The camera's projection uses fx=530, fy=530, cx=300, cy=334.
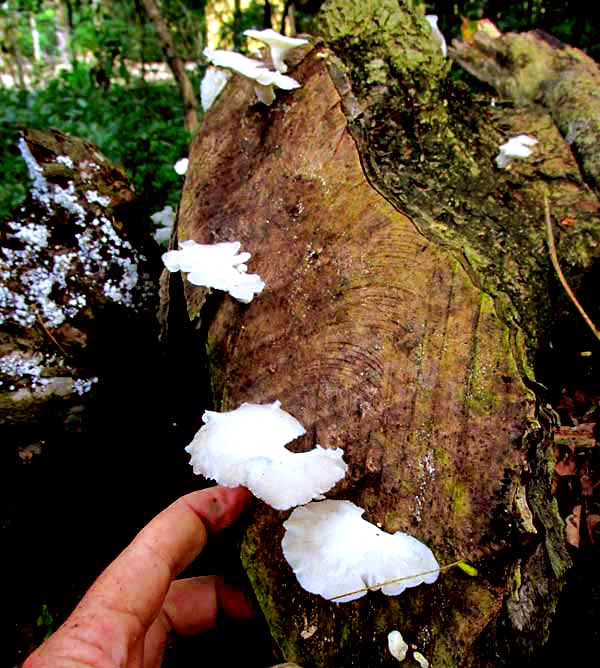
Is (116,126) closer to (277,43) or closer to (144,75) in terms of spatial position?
(144,75)

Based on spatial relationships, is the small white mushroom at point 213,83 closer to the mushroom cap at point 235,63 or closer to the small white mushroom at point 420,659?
the mushroom cap at point 235,63

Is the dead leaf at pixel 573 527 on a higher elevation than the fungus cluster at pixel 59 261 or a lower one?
lower

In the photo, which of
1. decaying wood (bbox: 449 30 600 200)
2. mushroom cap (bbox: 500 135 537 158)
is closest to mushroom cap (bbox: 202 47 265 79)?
mushroom cap (bbox: 500 135 537 158)

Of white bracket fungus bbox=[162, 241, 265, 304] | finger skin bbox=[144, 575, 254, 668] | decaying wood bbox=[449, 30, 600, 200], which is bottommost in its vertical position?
finger skin bbox=[144, 575, 254, 668]

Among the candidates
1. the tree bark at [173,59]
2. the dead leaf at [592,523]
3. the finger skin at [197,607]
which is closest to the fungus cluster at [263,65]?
the finger skin at [197,607]

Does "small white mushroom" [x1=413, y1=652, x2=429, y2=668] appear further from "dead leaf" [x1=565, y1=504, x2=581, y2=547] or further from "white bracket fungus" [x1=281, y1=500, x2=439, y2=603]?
"dead leaf" [x1=565, y1=504, x2=581, y2=547]

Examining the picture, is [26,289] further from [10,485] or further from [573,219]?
[573,219]
